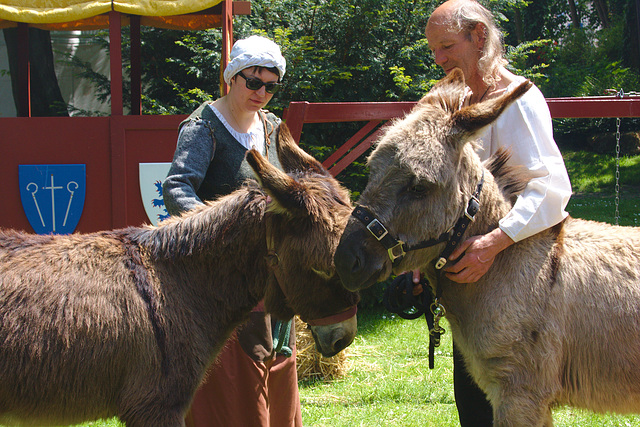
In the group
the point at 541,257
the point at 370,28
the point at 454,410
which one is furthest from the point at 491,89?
the point at 370,28

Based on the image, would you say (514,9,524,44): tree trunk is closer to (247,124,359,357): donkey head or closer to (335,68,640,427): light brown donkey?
(335,68,640,427): light brown donkey

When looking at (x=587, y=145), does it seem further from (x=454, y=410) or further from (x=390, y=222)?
(x=390, y=222)

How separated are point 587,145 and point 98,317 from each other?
63.9 feet

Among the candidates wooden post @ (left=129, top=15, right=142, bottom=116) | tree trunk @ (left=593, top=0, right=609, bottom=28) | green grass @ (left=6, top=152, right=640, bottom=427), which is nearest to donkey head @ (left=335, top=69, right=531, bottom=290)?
green grass @ (left=6, top=152, right=640, bottom=427)

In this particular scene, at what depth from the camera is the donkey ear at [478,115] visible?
7.14ft

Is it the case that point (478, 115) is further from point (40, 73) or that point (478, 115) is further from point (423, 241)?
point (40, 73)

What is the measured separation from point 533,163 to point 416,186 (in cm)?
73

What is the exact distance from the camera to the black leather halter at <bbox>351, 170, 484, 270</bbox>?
2.26 m

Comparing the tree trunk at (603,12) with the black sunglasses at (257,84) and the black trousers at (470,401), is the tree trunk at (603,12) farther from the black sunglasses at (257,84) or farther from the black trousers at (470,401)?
the black sunglasses at (257,84)

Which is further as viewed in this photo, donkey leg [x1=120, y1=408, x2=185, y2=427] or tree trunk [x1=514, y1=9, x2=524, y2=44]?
tree trunk [x1=514, y1=9, x2=524, y2=44]

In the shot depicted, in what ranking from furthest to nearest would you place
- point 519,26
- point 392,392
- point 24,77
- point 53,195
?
1. point 519,26
2. point 24,77
3. point 53,195
4. point 392,392

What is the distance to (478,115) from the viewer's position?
225 cm

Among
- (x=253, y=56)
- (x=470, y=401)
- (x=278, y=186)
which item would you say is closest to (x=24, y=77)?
(x=253, y=56)

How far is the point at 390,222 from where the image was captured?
2305mm
